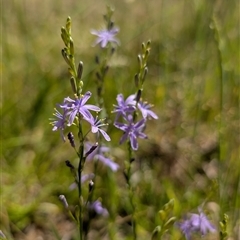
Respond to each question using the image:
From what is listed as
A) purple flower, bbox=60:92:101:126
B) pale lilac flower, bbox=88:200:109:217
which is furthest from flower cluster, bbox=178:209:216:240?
purple flower, bbox=60:92:101:126

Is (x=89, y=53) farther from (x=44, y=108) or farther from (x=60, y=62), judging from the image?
(x=44, y=108)

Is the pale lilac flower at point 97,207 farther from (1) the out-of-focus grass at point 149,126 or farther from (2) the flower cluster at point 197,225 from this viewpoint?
(2) the flower cluster at point 197,225

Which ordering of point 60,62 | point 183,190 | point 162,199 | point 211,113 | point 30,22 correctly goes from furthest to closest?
point 30,22, point 60,62, point 211,113, point 183,190, point 162,199

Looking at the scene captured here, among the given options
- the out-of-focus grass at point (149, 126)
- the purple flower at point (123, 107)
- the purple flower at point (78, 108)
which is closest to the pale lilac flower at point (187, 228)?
the out-of-focus grass at point (149, 126)

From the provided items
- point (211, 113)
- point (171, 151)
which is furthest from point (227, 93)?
point (171, 151)

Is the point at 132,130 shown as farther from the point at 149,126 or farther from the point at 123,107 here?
the point at 149,126
